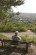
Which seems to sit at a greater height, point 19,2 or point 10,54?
point 19,2

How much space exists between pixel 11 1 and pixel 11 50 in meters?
2.32

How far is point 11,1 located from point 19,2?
51 cm

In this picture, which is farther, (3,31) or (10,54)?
(3,31)

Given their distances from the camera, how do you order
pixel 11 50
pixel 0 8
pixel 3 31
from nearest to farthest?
pixel 0 8, pixel 11 50, pixel 3 31

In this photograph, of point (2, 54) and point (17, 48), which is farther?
point (17, 48)

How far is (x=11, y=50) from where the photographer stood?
10391 mm

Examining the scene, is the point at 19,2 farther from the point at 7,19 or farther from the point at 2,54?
the point at 2,54

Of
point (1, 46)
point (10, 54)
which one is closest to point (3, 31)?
point (1, 46)

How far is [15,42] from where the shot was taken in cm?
1070

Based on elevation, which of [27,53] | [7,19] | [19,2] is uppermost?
[19,2]

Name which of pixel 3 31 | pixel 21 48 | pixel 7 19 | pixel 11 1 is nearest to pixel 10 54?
pixel 21 48

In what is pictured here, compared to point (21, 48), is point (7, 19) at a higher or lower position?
higher

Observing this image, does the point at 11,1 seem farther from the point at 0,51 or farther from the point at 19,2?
the point at 0,51

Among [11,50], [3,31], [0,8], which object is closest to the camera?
[0,8]
